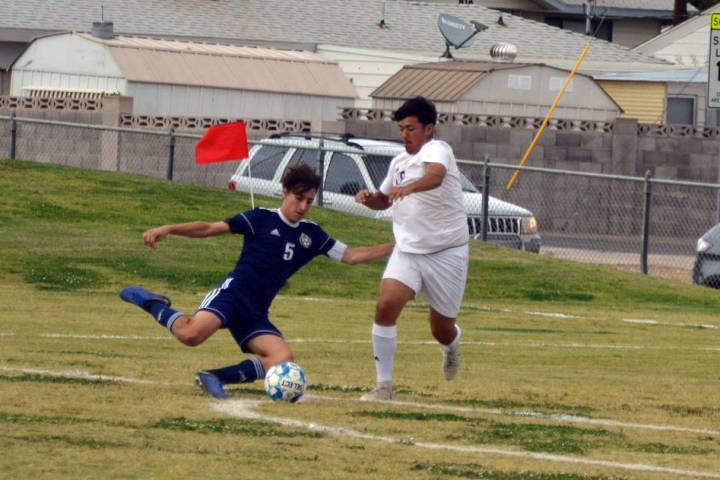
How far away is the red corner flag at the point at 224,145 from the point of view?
16594 mm

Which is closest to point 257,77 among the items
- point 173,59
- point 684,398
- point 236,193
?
point 173,59

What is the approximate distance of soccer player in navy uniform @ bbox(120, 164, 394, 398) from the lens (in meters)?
10.3

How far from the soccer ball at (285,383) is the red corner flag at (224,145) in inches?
267

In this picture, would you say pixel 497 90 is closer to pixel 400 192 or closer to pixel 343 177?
pixel 343 177

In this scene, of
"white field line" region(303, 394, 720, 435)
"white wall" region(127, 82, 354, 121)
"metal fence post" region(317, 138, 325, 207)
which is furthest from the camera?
"white wall" region(127, 82, 354, 121)

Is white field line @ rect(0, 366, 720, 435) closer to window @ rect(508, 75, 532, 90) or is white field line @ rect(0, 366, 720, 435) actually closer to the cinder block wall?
the cinder block wall

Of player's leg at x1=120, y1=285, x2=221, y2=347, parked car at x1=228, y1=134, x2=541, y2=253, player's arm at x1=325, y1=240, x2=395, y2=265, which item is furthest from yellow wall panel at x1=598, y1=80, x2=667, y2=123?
player's leg at x1=120, y1=285, x2=221, y2=347

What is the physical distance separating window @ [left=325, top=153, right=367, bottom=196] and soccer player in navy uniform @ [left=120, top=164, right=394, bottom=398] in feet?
47.3

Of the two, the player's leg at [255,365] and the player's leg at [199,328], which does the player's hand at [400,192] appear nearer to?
the player's leg at [255,365]

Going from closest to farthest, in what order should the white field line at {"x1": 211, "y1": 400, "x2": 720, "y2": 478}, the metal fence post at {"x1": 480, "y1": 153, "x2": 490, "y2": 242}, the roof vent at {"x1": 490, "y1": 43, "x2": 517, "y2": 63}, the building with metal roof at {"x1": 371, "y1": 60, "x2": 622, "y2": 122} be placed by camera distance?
the white field line at {"x1": 211, "y1": 400, "x2": 720, "y2": 478} → the metal fence post at {"x1": 480, "y1": 153, "x2": 490, "y2": 242} → the building with metal roof at {"x1": 371, "y1": 60, "x2": 622, "y2": 122} → the roof vent at {"x1": 490, "y1": 43, "x2": 517, "y2": 63}

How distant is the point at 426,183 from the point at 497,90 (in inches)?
1050

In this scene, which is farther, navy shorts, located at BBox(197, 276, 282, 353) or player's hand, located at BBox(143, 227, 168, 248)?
navy shorts, located at BBox(197, 276, 282, 353)

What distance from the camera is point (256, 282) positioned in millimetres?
10359

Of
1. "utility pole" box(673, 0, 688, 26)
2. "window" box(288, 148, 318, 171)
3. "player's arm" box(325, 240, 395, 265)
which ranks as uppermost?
"utility pole" box(673, 0, 688, 26)
